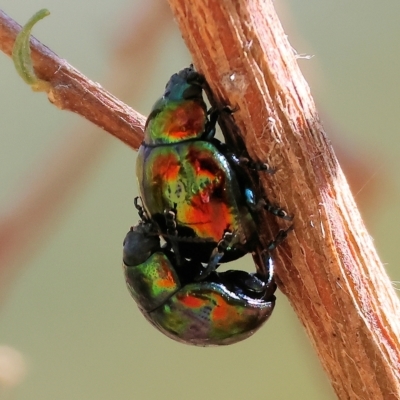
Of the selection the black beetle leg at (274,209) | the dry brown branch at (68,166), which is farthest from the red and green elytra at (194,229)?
the dry brown branch at (68,166)

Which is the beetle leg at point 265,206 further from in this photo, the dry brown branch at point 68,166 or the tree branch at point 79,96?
the dry brown branch at point 68,166

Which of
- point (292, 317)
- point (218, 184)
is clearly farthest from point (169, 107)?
point (292, 317)

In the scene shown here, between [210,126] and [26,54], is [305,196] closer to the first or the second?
[210,126]

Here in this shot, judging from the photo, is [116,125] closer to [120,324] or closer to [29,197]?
[29,197]

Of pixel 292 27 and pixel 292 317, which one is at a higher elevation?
pixel 292 27

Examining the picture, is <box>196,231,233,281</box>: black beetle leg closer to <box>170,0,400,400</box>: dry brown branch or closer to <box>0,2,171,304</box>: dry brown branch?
<box>170,0,400,400</box>: dry brown branch

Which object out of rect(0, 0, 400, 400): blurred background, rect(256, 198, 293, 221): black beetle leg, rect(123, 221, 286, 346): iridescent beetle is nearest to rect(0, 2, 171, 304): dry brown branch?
rect(0, 0, 400, 400): blurred background

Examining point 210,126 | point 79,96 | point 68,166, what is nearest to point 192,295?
point 210,126
